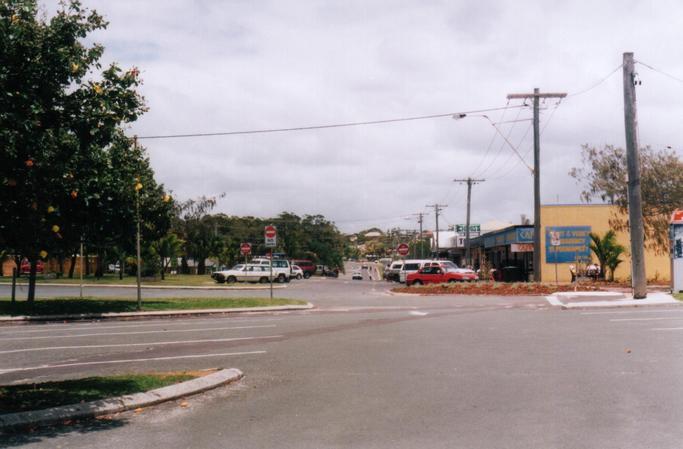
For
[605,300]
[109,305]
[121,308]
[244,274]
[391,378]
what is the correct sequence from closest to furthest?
[391,378] → [121,308] → [109,305] → [605,300] → [244,274]

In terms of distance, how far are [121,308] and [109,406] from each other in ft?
54.4

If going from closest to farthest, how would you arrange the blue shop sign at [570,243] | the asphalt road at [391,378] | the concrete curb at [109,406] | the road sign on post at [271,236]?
the asphalt road at [391,378]
the concrete curb at [109,406]
the road sign on post at [271,236]
the blue shop sign at [570,243]

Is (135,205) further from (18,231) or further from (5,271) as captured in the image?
(5,271)

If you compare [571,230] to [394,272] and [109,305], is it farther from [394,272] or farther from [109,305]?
[109,305]

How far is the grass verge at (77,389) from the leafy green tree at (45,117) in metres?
1.69

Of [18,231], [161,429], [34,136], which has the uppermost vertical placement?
[34,136]

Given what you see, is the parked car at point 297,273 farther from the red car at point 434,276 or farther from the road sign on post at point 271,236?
the road sign on post at point 271,236

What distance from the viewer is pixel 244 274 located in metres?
Answer: 51.4

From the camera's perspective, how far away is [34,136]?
24.2 feet

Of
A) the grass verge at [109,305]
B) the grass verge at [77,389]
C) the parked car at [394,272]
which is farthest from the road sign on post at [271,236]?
the parked car at [394,272]

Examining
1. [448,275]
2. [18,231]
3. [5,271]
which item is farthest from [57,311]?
[5,271]

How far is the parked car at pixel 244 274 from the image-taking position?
5044cm

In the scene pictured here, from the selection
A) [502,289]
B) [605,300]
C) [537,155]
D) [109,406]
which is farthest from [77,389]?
[537,155]

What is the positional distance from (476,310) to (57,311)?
44.7ft
